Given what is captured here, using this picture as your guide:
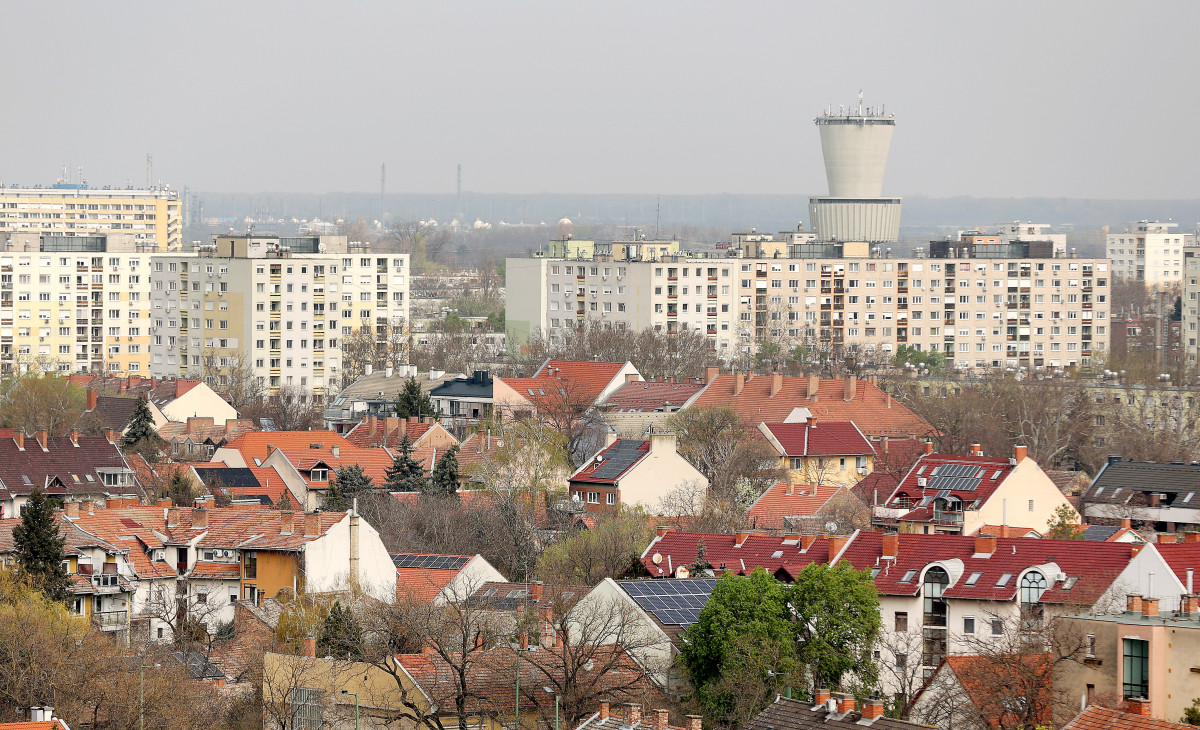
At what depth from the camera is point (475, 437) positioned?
7100 cm

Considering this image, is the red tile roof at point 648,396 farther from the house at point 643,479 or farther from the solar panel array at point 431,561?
the solar panel array at point 431,561

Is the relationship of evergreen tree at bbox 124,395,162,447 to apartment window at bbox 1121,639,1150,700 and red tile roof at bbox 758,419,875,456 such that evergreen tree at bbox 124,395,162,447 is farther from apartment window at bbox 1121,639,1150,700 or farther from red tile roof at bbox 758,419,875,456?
apartment window at bbox 1121,639,1150,700

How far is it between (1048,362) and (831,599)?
3848 inches

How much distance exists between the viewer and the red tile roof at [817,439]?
2714 inches

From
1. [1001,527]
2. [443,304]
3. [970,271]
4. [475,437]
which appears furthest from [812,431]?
[443,304]

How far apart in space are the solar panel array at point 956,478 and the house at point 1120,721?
27957 mm

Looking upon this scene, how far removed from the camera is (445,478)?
62.2m

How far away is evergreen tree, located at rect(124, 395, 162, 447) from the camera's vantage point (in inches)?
2940

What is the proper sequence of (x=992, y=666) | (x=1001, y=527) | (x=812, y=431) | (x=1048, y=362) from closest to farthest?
(x=992, y=666), (x=1001, y=527), (x=812, y=431), (x=1048, y=362)

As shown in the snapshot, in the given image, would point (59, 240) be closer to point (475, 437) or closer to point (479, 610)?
point (475, 437)

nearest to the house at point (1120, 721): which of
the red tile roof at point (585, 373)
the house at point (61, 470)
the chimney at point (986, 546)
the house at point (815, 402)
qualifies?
the chimney at point (986, 546)

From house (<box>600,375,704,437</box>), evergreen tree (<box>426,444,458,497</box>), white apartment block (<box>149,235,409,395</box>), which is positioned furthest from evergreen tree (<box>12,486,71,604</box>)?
white apartment block (<box>149,235,409,395</box>)

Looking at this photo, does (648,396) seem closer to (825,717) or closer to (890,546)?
(890,546)

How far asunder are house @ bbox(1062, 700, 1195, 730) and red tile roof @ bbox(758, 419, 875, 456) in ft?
138
